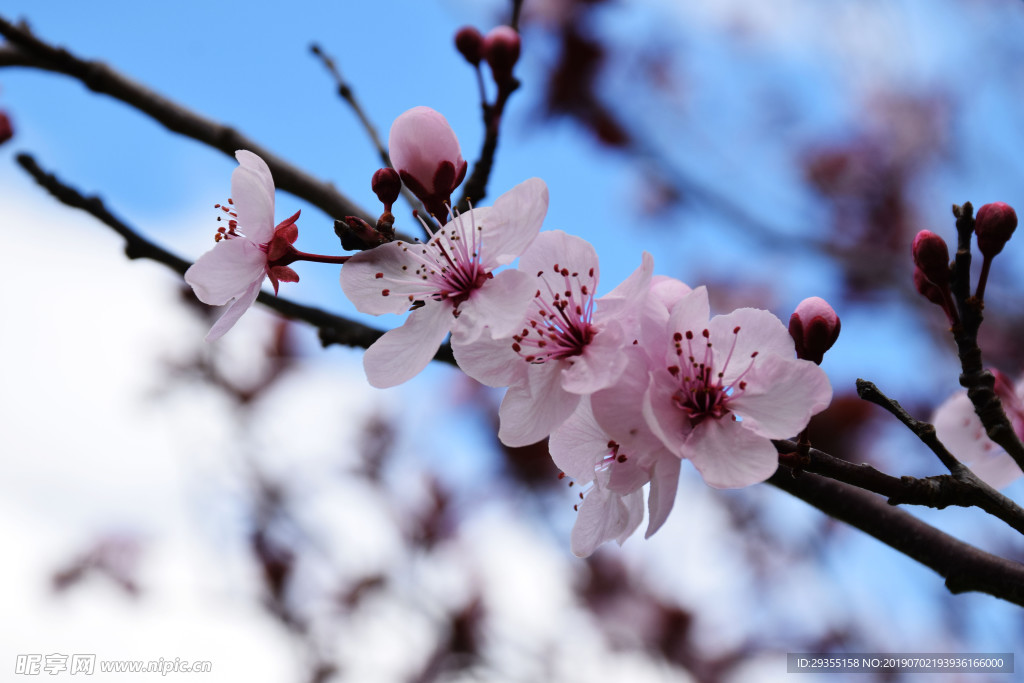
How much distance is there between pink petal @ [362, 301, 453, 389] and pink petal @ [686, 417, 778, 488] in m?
0.36

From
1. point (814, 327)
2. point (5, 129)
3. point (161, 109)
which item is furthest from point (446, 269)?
point (5, 129)

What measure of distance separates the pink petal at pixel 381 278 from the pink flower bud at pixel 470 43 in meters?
1.00

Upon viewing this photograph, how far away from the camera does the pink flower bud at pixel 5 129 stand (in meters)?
2.20

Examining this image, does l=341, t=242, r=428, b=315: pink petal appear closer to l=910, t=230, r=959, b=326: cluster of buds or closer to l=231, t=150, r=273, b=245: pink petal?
l=231, t=150, r=273, b=245: pink petal

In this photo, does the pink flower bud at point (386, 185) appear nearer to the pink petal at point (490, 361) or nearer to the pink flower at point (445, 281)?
the pink flower at point (445, 281)

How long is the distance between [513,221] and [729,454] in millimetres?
415

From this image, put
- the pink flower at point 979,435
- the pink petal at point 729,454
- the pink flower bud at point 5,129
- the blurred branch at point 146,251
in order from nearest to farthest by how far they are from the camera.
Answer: the pink petal at point 729,454
the pink flower at point 979,435
the blurred branch at point 146,251
the pink flower bud at point 5,129

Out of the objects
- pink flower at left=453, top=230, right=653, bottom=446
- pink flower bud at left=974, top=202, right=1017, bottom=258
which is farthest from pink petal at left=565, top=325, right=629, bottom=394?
pink flower bud at left=974, top=202, right=1017, bottom=258

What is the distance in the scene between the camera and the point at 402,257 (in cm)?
97

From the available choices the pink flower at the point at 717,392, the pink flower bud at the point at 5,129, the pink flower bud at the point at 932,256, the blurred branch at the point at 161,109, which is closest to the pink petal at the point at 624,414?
the pink flower at the point at 717,392

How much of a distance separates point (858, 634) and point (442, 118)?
3975 mm

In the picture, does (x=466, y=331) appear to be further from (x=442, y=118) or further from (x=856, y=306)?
(x=856, y=306)

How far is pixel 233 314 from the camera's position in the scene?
100cm

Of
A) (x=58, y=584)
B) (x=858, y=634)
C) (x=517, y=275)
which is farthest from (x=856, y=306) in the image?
(x=58, y=584)
